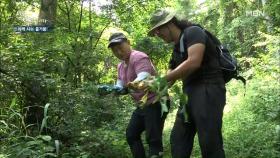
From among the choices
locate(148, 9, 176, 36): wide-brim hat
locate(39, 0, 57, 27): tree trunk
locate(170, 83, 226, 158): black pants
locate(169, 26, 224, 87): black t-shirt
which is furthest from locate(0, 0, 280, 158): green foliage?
locate(170, 83, 226, 158): black pants

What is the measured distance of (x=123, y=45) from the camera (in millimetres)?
4891

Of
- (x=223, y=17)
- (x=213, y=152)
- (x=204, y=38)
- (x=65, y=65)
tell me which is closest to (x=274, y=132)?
(x=213, y=152)

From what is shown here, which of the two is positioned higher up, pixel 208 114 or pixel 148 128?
pixel 208 114

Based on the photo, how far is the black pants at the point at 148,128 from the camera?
4.83 m

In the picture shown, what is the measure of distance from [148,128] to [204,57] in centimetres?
145

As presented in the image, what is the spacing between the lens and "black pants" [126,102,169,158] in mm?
4832

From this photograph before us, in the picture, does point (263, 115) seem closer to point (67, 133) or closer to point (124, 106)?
point (124, 106)

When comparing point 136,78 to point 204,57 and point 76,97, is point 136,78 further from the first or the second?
point 76,97

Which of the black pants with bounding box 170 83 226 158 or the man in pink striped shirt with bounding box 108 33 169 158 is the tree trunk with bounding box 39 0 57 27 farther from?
the black pants with bounding box 170 83 226 158

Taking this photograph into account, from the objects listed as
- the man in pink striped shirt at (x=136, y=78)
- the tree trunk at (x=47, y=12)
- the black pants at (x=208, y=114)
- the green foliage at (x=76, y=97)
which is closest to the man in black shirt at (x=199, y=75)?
the black pants at (x=208, y=114)

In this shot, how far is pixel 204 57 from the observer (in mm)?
3709

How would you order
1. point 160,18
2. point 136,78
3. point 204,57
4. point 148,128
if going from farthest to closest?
1. point 148,128
2. point 136,78
3. point 160,18
4. point 204,57

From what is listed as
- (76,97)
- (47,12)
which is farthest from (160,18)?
(47,12)

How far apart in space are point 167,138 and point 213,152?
3.91m
